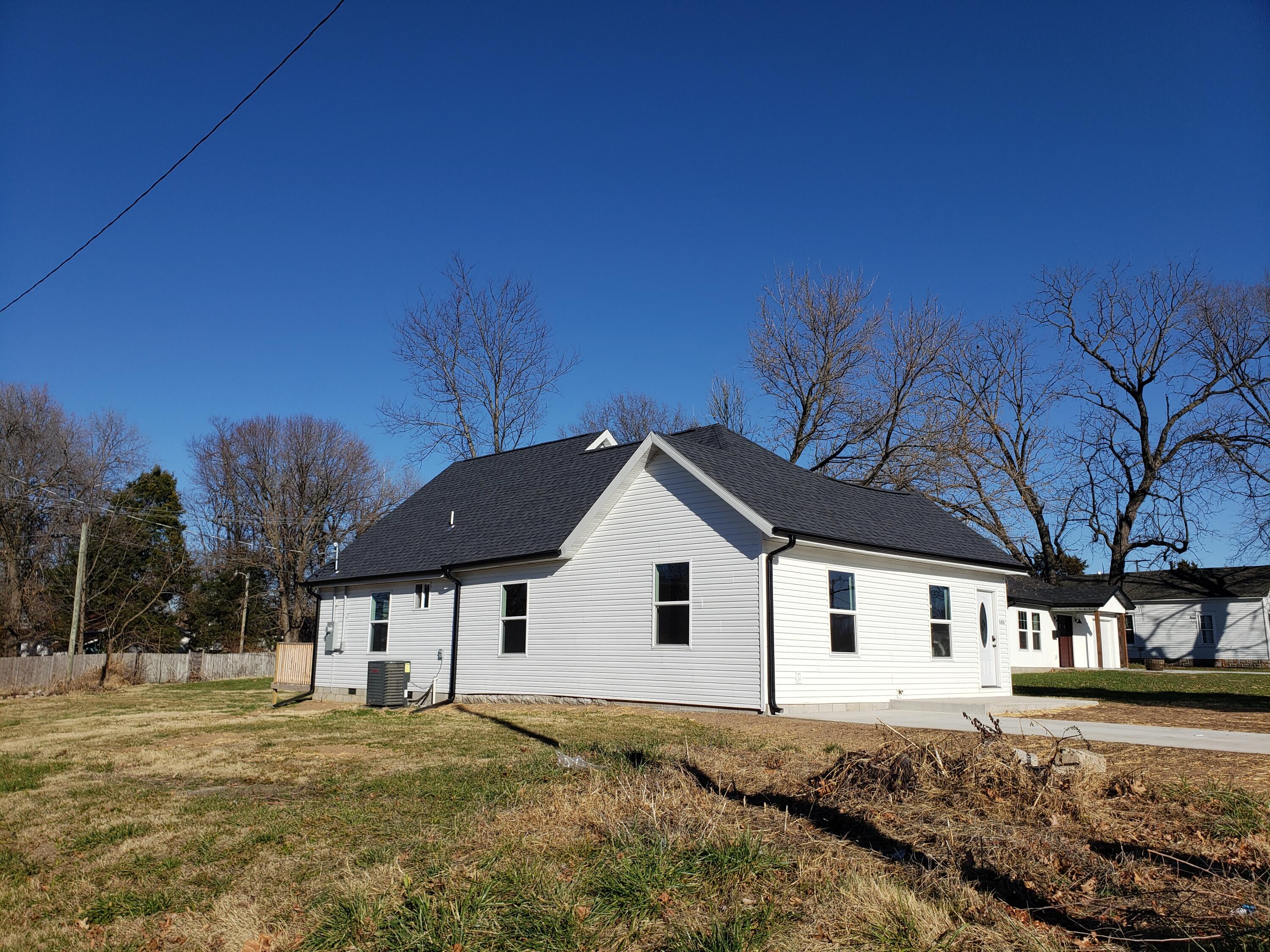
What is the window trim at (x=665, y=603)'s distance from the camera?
15.3 m

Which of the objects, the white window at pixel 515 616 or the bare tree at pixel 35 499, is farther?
the bare tree at pixel 35 499

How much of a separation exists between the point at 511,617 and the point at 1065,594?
34.7 m

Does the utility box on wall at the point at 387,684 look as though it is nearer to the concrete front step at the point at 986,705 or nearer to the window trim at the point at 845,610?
the window trim at the point at 845,610

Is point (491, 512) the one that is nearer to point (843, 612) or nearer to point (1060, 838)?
point (843, 612)

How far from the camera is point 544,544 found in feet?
56.9

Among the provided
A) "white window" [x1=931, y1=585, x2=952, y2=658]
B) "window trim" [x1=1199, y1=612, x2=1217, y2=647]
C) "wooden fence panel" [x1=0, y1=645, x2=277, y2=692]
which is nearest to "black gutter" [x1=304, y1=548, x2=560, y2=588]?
"wooden fence panel" [x1=0, y1=645, x2=277, y2=692]

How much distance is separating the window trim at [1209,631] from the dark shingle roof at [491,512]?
3823 centimetres

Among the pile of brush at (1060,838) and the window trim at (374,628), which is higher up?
the window trim at (374,628)

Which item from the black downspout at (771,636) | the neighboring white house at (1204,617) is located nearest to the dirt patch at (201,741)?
the black downspout at (771,636)

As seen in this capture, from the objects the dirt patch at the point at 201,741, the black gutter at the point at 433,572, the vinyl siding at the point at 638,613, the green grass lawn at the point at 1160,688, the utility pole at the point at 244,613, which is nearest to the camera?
the dirt patch at the point at 201,741

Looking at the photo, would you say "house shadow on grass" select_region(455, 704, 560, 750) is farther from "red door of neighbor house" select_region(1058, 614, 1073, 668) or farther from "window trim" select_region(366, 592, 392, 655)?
"red door of neighbor house" select_region(1058, 614, 1073, 668)

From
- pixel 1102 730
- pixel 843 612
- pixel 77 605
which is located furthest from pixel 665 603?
pixel 77 605

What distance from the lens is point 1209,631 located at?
4453 cm

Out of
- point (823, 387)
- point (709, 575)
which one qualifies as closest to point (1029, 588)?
point (823, 387)
